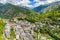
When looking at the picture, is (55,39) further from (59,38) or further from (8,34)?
(8,34)

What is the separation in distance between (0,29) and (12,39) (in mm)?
8826

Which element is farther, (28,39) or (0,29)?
(28,39)

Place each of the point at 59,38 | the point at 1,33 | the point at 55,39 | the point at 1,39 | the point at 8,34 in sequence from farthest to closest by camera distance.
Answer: the point at 59,38, the point at 55,39, the point at 8,34, the point at 1,33, the point at 1,39

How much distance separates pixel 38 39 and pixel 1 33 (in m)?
65.3

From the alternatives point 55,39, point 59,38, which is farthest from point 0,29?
point 59,38

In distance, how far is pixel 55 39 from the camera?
6919 inches

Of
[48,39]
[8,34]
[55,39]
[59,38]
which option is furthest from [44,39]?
[8,34]

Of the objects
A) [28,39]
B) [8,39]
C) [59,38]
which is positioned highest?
[8,39]

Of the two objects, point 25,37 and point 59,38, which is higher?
point 25,37

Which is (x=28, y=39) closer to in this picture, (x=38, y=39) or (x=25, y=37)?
(x=25, y=37)

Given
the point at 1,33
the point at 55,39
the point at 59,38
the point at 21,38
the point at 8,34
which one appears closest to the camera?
the point at 1,33

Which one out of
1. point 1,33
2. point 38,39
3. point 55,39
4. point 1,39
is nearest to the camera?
point 1,39

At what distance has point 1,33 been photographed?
317 ft

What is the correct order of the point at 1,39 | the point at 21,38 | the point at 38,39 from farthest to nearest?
the point at 38,39
the point at 21,38
the point at 1,39
